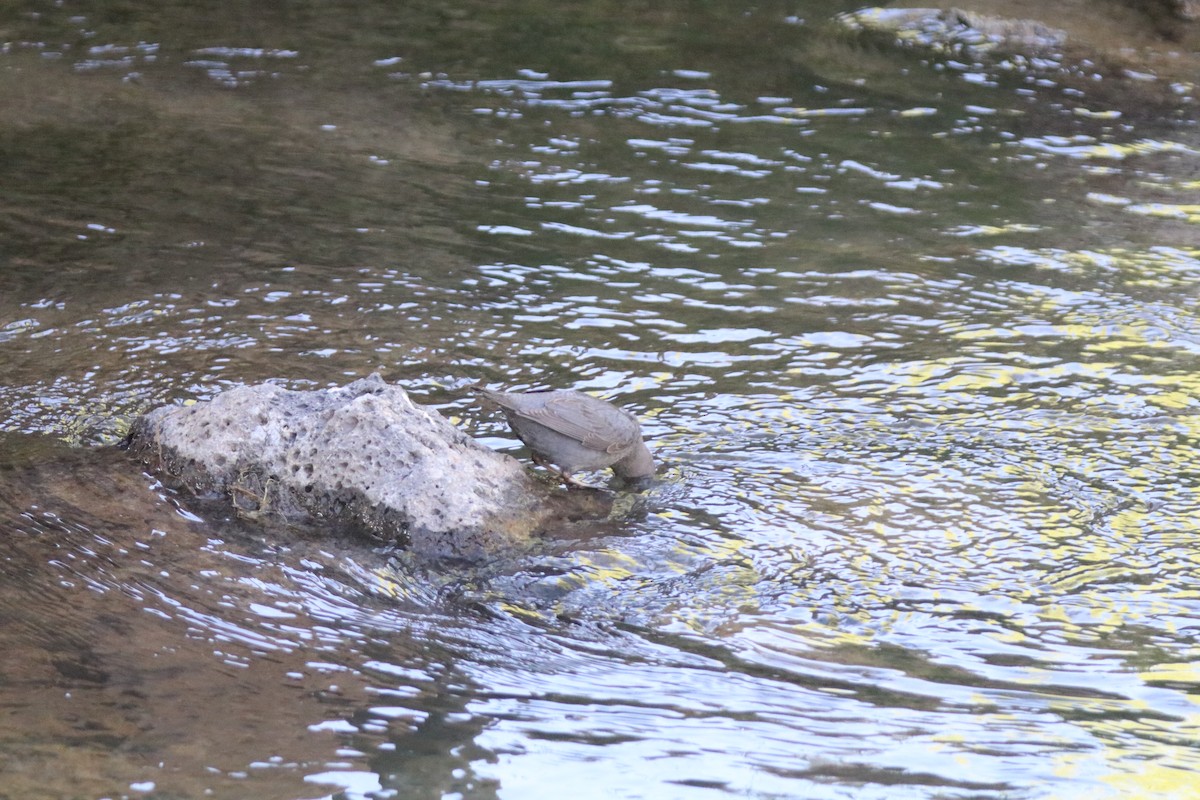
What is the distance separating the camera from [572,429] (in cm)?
506

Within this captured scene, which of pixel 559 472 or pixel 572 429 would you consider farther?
pixel 559 472

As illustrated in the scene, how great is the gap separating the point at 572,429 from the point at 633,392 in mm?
1223

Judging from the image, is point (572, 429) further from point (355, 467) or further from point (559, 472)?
point (355, 467)

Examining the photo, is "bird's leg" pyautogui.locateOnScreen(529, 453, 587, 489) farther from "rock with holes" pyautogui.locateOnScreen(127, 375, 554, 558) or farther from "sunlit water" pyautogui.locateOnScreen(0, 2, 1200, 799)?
"sunlit water" pyautogui.locateOnScreen(0, 2, 1200, 799)

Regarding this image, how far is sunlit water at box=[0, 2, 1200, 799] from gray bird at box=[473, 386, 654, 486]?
0.90 ft

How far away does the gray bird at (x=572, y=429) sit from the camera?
16.7 feet

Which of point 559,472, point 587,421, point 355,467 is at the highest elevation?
point 587,421

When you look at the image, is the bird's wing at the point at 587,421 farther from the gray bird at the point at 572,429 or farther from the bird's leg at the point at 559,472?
the bird's leg at the point at 559,472

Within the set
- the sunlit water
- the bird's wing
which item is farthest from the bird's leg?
the sunlit water

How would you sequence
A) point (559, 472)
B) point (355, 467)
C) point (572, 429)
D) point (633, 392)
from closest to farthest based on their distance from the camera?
point (355, 467)
point (572, 429)
point (559, 472)
point (633, 392)

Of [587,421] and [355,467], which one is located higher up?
[587,421]

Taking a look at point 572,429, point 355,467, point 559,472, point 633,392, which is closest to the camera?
point 355,467

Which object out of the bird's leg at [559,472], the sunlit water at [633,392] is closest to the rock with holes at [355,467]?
the sunlit water at [633,392]

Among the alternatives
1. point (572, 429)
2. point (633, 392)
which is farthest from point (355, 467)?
point (633, 392)
